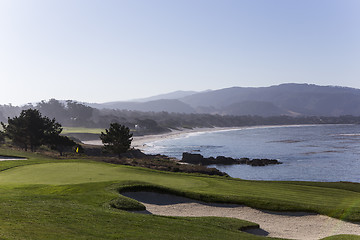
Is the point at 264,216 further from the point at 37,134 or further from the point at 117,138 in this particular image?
the point at 37,134

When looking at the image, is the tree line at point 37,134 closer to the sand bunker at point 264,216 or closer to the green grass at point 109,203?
the green grass at point 109,203

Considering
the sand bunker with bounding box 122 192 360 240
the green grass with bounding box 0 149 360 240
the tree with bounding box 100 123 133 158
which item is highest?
the tree with bounding box 100 123 133 158

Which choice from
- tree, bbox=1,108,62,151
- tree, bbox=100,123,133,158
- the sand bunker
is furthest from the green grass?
tree, bbox=1,108,62,151

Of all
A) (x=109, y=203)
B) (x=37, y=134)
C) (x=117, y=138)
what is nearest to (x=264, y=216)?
(x=109, y=203)

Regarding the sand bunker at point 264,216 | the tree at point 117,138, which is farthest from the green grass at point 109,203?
the tree at point 117,138

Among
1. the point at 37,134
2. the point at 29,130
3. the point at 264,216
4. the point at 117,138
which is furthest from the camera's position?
the point at 37,134

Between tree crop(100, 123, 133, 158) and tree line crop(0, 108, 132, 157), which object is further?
tree crop(100, 123, 133, 158)

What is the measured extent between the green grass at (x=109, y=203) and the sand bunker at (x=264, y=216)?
1.63ft

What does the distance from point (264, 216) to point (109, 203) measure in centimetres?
813

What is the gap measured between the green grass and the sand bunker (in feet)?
1.63

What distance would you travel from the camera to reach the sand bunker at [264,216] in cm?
1617

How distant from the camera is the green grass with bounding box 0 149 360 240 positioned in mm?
11930

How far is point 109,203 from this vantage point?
17891 mm

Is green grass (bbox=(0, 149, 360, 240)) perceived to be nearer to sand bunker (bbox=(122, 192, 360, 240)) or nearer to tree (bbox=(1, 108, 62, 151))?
sand bunker (bbox=(122, 192, 360, 240))
